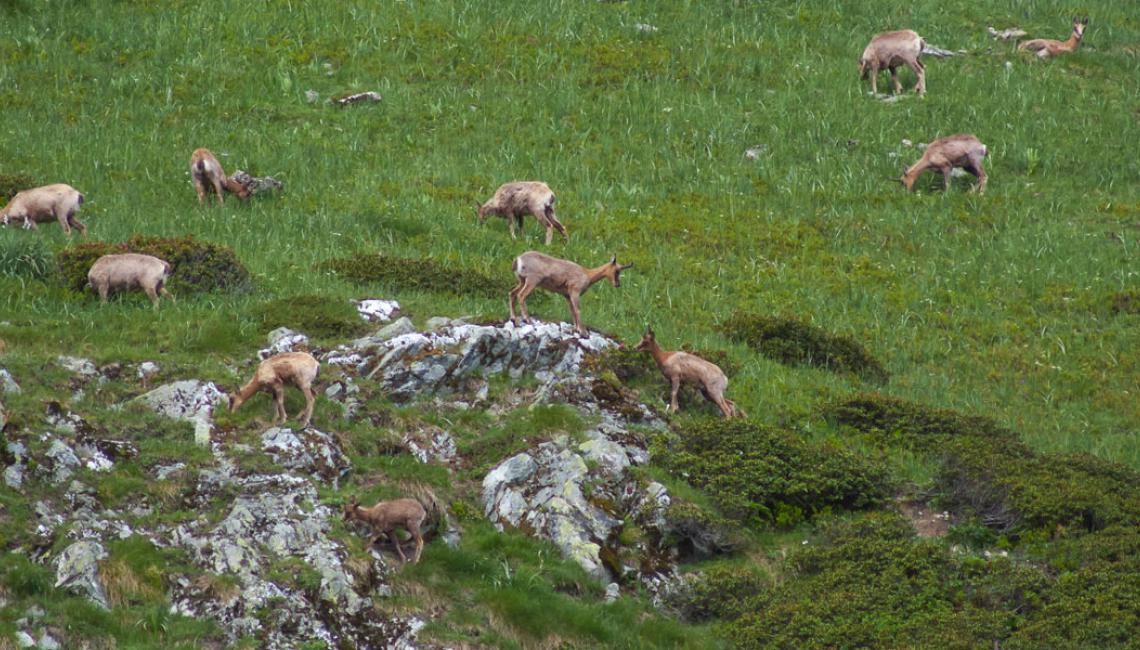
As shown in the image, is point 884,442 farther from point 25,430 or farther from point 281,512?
point 25,430

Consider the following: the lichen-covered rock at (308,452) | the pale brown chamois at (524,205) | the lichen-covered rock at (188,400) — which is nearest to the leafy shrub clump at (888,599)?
the lichen-covered rock at (308,452)

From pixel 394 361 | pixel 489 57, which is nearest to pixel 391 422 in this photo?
pixel 394 361

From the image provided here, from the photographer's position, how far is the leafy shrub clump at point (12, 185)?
966 inches

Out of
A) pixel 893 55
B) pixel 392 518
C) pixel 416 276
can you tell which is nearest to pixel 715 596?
pixel 392 518

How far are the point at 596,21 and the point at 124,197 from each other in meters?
14.8

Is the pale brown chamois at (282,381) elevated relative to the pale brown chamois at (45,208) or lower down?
elevated

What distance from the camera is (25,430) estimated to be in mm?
16016

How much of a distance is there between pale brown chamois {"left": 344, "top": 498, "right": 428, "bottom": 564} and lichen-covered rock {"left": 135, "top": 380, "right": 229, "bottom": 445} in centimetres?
227

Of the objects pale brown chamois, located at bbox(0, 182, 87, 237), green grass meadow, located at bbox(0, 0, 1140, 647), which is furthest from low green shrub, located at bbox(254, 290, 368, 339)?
pale brown chamois, located at bbox(0, 182, 87, 237)

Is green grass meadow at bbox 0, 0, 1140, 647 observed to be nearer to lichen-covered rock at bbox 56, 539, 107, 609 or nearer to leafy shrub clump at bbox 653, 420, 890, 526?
lichen-covered rock at bbox 56, 539, 107, 609

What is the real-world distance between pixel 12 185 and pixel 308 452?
10.8 metres

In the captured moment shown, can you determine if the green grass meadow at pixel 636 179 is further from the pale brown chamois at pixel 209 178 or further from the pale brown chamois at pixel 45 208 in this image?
the pale brown chamois at pixel 45 208

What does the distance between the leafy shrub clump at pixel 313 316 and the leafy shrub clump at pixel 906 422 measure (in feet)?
22.1

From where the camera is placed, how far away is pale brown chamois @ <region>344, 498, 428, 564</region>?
15.7 meters
